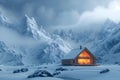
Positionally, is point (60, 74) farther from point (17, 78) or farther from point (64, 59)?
point (64, 59)

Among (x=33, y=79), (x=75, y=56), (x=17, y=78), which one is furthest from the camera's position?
(x=75, y=56)

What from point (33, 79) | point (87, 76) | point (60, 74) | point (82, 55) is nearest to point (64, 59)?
point (82, 55)

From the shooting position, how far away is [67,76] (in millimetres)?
62312

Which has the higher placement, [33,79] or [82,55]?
[82,55]

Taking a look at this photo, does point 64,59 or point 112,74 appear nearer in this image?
point 112,74

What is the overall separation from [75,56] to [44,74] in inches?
2120

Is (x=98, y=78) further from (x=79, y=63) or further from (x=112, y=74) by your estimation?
(x=79, y=63)

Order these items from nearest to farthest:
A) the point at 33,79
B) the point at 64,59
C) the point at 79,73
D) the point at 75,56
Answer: the point at 33,79
the point at 79,73
the point at 75,56
the point at 64,59

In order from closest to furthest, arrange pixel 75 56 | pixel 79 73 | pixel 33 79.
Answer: pixel 33 79 → pixel 79 73 → pixel 75 56

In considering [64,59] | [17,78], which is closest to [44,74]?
[17,78]

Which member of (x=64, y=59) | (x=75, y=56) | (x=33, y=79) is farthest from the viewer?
(x=64, y=59)

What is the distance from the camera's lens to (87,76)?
57.5m

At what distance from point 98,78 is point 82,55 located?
189 feet

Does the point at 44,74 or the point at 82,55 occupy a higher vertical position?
the point at 82,55
